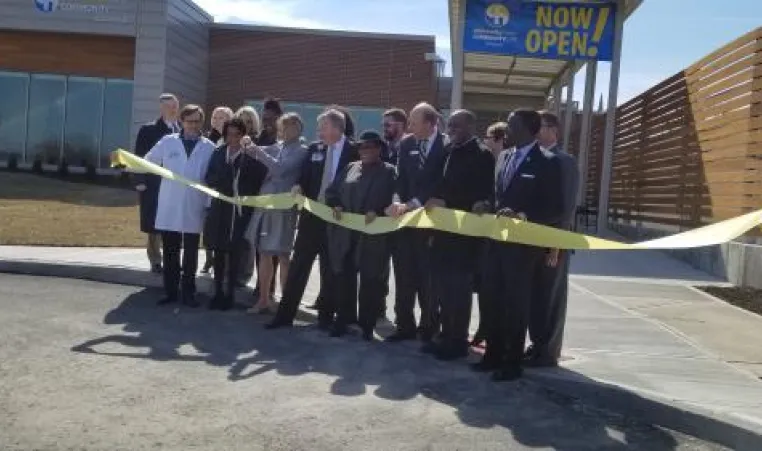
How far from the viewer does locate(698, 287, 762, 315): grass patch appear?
948 centimetres

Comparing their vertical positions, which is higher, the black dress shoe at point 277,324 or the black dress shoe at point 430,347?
the black dress shoe at point 430,347

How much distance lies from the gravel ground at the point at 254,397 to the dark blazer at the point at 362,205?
721 mm

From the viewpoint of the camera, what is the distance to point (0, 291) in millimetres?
8602

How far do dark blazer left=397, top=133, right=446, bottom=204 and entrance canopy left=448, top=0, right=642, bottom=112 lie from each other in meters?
10.8

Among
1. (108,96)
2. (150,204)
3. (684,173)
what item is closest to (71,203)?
(108,96)

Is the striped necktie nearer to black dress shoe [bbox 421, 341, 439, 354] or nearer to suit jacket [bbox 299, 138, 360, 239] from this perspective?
suit jacket [bbox 299, 138, 360, 239]

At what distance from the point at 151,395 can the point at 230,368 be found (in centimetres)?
88

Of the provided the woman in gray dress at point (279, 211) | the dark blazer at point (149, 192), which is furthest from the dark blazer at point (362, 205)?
the dark blazer at point (149, 192)

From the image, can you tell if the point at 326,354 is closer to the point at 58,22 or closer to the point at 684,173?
the point at 684,173

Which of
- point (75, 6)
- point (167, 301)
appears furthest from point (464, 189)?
point (75, 6)

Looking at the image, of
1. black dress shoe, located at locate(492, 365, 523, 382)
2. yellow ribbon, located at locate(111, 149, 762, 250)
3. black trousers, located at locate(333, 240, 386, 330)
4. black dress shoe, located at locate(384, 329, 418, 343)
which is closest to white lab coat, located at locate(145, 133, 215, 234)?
yellow ribbon, located at locate(111, 149, 762, 250)

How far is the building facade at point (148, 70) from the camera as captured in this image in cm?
2598

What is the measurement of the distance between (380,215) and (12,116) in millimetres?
23479

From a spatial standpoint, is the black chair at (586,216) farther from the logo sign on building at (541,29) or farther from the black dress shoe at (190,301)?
the black dress shoe at (190,301)
